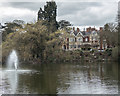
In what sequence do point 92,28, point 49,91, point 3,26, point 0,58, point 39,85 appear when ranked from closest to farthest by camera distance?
point 49,91, point 39,85, point 0,58, point 3,26, point 92,28

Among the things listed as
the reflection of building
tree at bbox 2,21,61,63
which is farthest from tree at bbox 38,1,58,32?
tree at bbox 2,21,61,63

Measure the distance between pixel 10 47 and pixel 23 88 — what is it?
36085 mm

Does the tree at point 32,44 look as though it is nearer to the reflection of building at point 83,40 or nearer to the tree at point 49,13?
the tree at point 49,13

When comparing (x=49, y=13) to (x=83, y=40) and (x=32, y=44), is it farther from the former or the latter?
(x=32, y=44)

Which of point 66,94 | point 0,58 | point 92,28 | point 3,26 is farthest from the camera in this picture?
point 92,28

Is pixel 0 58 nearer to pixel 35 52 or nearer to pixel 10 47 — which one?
pixel 10 47

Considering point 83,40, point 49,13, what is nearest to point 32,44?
point 49,13

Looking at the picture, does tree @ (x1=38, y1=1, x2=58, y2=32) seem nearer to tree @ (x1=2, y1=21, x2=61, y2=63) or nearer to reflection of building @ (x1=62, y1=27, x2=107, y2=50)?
reflection of building @ (x1=62, y1=27, x2=107, y2=50)

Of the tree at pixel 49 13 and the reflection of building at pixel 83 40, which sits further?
the reflection of building at pixel 83 40

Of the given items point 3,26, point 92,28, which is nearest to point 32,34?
point 3,26

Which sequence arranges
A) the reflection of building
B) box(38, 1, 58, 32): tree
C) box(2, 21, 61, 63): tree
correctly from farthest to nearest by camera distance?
the reflection of building, box(38, 1, 58, 32): tree, box(2, 21, 61, 63): tree

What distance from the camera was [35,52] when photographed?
6128cm

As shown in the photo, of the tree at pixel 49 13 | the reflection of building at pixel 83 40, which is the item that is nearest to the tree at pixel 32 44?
the tree at pixel 49 13

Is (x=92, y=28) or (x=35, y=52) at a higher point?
(x=92, y=28)
